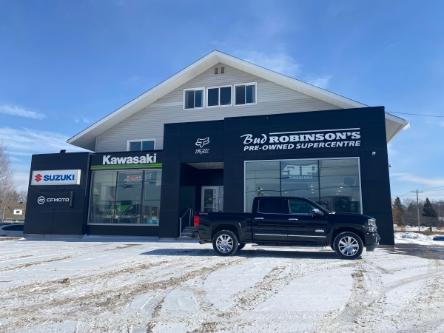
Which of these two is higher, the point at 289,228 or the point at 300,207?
the point at 300,207

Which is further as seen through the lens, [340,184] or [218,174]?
[218,174]

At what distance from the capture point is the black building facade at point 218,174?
626 inches

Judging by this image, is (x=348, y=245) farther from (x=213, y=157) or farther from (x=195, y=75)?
(x=195, y=75)

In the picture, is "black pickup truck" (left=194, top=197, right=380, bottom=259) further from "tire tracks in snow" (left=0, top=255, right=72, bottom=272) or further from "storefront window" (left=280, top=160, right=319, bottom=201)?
"storefront window" (left=280, top=160, right=319, bottom=201)

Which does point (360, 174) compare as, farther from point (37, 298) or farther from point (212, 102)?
point (37, 298)

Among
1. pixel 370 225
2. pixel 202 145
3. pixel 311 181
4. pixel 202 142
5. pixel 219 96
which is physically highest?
pixel 219 96

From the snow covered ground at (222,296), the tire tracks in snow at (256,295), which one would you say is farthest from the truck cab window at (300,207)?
the tire tracks in snow at (256,295)

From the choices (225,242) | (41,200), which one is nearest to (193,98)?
(41,200)

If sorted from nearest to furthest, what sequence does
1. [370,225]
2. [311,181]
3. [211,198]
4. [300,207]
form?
[370,225] < [300,207] < [311,181] < [211,198]

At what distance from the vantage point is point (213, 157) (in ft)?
59.2

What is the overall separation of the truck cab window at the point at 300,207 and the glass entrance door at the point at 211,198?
10.1 meters

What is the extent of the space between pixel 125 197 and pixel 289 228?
1147 centimetres

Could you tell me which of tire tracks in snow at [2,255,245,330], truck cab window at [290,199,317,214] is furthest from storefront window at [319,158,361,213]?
tire tracks in snow at [2,255,245,330]

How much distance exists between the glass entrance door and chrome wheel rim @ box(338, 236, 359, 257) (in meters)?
11.1
